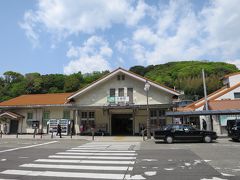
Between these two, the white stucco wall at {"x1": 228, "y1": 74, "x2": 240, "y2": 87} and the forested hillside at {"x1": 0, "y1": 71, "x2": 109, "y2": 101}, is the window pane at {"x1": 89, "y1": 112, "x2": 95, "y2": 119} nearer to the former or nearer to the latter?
the white stucco wall at {"x1": 228, "y1": 74, "x2": 240, "y2": 87}

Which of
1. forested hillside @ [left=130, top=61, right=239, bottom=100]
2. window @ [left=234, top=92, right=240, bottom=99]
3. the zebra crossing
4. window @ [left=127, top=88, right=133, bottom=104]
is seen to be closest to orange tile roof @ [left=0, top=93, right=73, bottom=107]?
window @ [left=127, top=88, right=133, bottom=104]

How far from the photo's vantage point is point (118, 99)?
87.6 feet

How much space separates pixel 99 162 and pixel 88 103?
17761mm

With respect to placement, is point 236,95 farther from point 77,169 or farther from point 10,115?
point 77,169

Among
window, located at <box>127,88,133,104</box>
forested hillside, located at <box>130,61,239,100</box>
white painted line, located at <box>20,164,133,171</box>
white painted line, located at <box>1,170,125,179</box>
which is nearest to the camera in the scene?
white painted line, located at <box>1,170,125,179</box>

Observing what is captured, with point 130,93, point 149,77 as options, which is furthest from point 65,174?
point 149,77

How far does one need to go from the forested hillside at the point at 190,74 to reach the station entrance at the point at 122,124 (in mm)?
44592

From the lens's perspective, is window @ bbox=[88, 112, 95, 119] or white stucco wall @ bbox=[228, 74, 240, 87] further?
white stucco wall @ bbox=[228, 74, 240, 87]

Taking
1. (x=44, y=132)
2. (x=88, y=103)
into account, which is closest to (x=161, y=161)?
(x=88, y=103)

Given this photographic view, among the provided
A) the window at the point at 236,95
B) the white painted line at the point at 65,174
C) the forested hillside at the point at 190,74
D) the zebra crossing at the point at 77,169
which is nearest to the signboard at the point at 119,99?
the zebra crossing at the point at 77,169

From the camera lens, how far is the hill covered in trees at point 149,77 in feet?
208

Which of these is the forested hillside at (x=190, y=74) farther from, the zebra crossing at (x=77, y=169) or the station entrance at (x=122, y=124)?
the zebra crossing at (x=77, y=169)

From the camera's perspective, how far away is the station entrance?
28.4 meters

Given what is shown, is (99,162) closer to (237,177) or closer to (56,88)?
(237,177)
